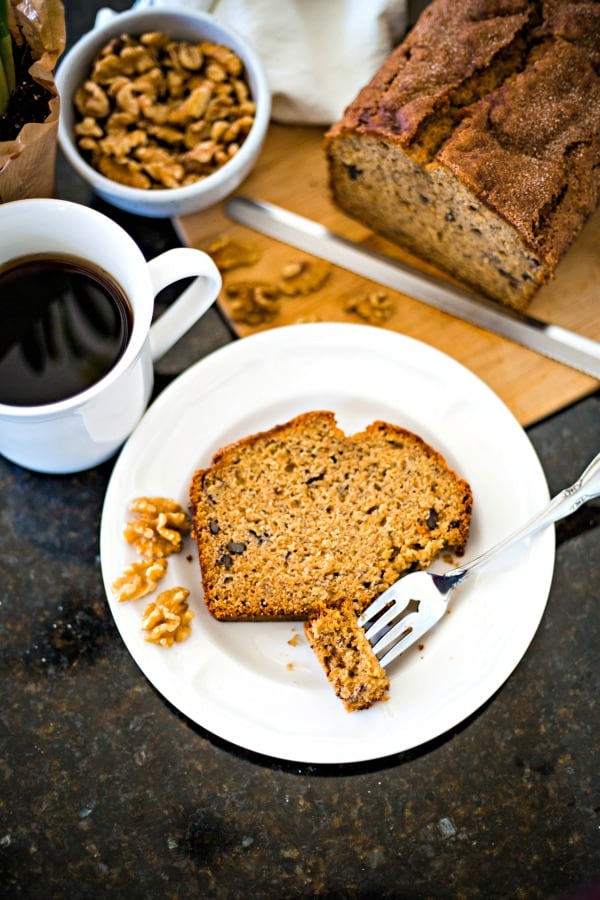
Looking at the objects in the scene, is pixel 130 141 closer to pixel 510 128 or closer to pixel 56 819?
pixel 510 128

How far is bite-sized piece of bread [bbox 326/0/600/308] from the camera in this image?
196cm

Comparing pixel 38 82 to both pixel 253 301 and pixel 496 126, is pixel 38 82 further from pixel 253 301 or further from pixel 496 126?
pixel 496 126

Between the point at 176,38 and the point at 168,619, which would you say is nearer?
the point at 168,619

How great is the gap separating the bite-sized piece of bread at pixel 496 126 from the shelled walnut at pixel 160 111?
0.90ft

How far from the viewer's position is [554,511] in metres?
1.94

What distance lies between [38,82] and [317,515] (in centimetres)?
109

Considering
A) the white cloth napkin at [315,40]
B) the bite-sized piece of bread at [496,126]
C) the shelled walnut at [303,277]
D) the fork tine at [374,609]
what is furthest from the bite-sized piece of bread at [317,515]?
the white cloth napkin at [315,40]

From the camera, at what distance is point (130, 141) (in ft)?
7.09

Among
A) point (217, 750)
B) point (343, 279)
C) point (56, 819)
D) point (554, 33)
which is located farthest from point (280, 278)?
point (56, 819)

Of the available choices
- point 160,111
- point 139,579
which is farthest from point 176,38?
point 139,579

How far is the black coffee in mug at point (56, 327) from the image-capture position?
6.13 feet

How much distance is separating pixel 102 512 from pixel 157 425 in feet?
0.75

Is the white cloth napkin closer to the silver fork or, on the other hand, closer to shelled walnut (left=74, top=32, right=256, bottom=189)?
shelled walnut (left=74, top=32, right=256, bottom=189)

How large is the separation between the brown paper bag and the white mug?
3.9 inches
